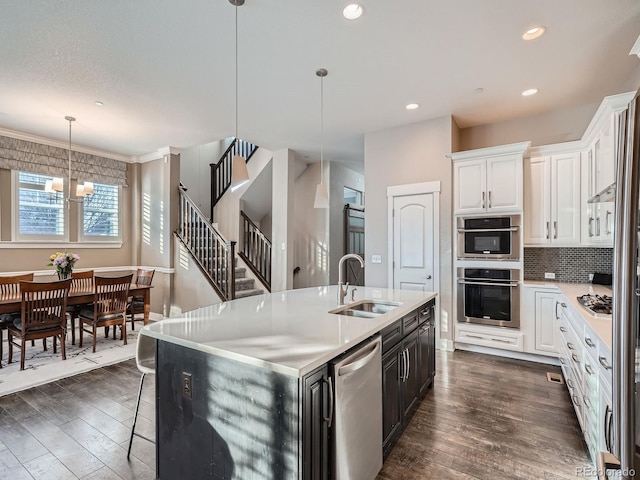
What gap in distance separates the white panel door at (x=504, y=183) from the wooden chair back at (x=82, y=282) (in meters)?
5.50

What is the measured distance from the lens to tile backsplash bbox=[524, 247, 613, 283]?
3715 millimetres

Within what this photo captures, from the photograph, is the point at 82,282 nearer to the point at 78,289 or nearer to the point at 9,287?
the point at 78,289

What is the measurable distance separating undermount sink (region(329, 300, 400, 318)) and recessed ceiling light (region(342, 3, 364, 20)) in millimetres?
2222

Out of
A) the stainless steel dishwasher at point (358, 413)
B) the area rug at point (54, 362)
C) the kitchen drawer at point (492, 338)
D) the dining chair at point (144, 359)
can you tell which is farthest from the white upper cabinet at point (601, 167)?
the area rug at point (54, 362)

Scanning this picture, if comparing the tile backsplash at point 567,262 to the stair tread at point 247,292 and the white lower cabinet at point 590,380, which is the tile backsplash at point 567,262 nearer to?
the white lower cabinet at point 590,380

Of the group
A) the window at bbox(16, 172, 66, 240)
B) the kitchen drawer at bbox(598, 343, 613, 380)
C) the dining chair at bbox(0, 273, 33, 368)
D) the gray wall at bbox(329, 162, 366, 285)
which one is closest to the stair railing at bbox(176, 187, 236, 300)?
the window at bbox(16, 172, 66, 240)

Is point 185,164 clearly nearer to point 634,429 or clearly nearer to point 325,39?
point 325,39

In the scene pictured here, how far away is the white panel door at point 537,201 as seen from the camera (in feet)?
12.3

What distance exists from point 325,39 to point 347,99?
115 cm

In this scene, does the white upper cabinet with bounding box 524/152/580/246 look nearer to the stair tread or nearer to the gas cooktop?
the gas cooktop

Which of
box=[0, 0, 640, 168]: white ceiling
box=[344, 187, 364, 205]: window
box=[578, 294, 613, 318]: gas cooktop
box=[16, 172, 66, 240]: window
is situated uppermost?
box=[0, 0, 640, 168]: white ceiling

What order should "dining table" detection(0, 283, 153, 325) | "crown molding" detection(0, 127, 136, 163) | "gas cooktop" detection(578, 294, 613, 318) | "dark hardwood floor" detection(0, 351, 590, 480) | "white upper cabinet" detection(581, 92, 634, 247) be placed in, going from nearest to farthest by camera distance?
"dark hardwood floor" detection(0, 351, 590, 480) < "gas cooktop" detection(578, 294, 613, 318) < "white upper cabinet" detection(581, 92, 634, 247) < "dining table" detection(0, 283, 153, 325) < "crown molding" detection(0, 127, 136, 163)

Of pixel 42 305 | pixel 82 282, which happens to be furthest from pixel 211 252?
pixel 42 305

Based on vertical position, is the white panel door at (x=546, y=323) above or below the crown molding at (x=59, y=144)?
below
